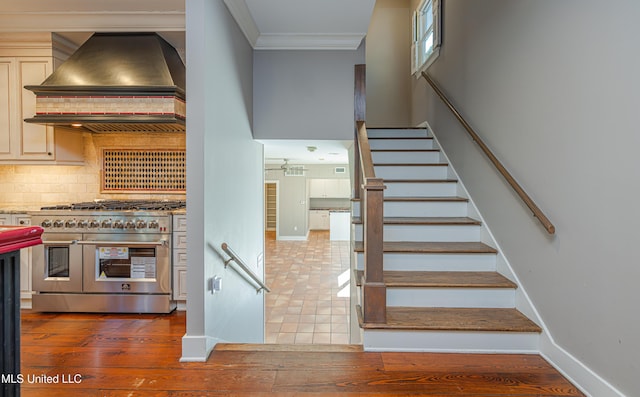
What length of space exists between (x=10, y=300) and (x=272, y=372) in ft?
4.24

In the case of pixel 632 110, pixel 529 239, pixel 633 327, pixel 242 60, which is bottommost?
pixel 633 327

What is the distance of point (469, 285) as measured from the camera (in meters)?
2.30

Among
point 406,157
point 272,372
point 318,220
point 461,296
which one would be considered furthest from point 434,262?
point 318,220

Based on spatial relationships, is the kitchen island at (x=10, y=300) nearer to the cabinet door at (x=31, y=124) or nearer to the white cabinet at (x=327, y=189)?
the cabinet door at (x=31, y=124)

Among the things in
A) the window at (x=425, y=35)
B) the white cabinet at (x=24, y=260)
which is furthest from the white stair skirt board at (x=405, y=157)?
the white cabinet at (x=24, y=260)

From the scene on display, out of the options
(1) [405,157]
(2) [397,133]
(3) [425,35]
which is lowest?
(1) [405,157]

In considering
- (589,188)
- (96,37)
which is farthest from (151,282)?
(589,188)

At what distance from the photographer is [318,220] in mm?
13227

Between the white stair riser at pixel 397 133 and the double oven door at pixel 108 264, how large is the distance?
2790 mm

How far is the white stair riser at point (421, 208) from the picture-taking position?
317cm

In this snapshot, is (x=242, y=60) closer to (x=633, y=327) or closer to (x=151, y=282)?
(x=151, y=282)

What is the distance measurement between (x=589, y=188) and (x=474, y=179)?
135 centimetres

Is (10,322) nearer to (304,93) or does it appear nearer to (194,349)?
(194,349)

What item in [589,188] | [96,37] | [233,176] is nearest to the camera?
[589,188]
